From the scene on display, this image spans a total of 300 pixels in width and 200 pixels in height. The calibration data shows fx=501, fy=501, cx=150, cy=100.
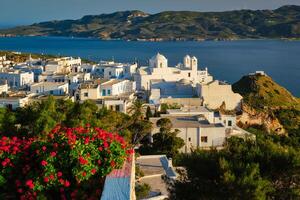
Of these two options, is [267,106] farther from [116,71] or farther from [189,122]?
[189,122]

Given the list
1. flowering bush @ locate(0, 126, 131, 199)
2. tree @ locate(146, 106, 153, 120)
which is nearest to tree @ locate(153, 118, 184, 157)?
tree @ locate(146, 106, 153, 120)

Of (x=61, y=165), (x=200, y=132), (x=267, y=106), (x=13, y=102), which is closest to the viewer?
(x=61, y=165)

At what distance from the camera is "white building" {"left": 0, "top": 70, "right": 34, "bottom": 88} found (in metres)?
34.8

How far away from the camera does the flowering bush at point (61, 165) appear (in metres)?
7.05

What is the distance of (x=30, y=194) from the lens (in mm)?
7078

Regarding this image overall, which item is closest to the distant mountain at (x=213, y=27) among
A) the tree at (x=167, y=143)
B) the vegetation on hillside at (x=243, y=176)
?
the tree at (x=167, y=143)

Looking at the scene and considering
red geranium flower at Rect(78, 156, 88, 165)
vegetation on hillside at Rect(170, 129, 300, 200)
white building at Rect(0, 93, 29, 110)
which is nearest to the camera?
vegetation on hillside at Rect(170, 129, 300, 200)

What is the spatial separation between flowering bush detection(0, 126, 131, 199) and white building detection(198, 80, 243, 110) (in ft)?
73.2

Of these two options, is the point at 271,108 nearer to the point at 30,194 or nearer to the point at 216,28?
the point at 30,194

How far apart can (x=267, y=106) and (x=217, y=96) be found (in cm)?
594

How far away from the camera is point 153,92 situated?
101 feet

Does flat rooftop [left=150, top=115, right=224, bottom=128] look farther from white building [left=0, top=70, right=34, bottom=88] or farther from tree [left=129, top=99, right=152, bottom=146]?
white building [left=0, top=70, right=34, bottom=88]

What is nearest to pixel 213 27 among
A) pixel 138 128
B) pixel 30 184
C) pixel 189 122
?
pixel 189 122

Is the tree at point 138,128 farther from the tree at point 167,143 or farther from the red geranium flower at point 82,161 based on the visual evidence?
the red geranium flower at point 82,161
